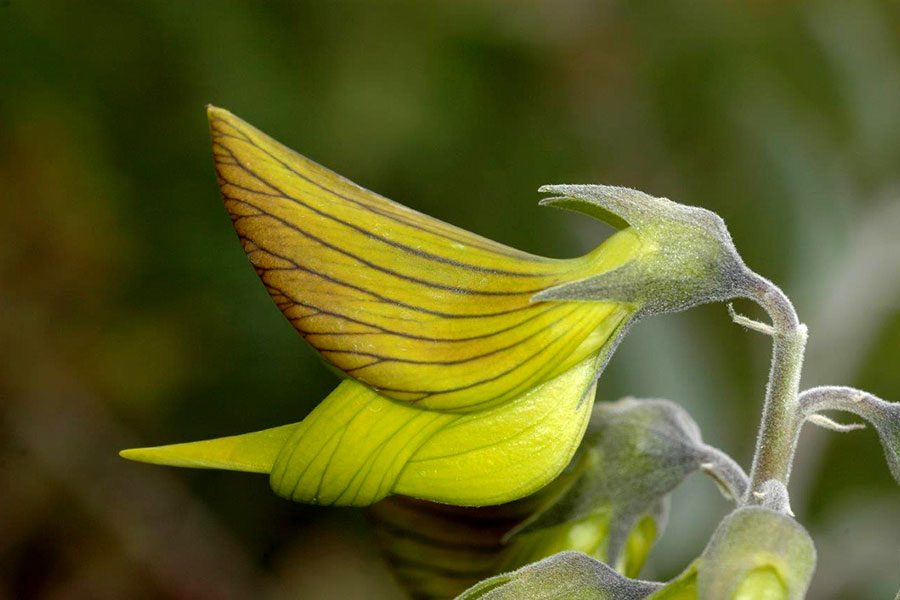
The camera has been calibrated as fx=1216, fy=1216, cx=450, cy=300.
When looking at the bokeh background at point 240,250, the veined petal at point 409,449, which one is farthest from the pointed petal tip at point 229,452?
the bokeh background at point 240,250

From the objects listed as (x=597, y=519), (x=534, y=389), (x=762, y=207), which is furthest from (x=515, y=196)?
(x=534, y=389)

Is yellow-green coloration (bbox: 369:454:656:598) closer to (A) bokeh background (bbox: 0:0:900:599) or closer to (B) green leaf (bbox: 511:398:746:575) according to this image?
(B) green leaf (bbox: 511:398:746:575)

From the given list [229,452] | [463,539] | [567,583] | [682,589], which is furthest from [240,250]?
[682,589]

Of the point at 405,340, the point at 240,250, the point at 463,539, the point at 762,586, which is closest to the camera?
the point at 762,586

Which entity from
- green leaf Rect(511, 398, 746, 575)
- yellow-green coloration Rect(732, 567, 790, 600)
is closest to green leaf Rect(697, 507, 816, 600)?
yellow-green coloration Rect(732, 567, 790, 600)

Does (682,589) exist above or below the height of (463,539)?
above

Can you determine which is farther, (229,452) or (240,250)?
(240,250)

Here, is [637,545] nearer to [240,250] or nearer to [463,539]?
[463,539]

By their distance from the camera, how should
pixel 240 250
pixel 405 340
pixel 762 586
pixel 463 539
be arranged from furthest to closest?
pixel 240 250, pixel 463 539, pixel 405 340, pixel 762 586
